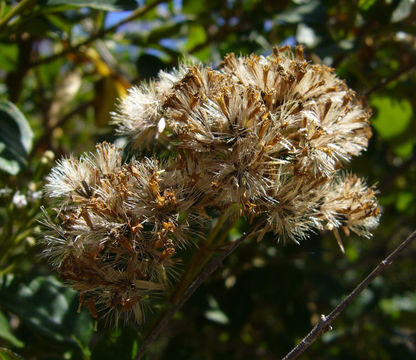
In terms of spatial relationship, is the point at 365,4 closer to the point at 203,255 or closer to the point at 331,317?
the point at 203,255

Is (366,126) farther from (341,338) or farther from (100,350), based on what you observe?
(341,338)

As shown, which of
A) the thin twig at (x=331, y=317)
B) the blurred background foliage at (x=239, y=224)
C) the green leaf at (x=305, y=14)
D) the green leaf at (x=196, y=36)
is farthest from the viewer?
the green leaf at (x=196, y=36)

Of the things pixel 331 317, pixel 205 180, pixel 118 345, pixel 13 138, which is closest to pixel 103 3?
pixel 13 138

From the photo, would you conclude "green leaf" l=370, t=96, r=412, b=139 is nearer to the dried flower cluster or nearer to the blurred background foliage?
the blurred background foliage

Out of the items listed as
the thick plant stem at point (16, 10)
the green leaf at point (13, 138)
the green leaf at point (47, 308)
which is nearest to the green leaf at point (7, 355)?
the green leaf at point (47, 308)

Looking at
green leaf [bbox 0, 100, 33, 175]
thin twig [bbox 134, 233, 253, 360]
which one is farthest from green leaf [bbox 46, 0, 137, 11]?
thin twig [bbox 134, 233, 253, 360]

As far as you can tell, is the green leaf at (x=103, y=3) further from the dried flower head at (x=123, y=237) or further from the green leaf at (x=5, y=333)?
the green leaf at (x=5, y=333)

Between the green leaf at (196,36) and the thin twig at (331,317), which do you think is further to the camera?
the green leaf at (196,36)

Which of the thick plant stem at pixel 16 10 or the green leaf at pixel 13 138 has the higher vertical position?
the thick plant stem at pixel 16 10

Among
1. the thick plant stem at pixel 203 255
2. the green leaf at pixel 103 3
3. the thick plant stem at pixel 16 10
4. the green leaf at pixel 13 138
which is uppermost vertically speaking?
the thick plant stem at pixel 16 10

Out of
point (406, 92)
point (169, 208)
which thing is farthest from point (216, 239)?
point (406, 92)
